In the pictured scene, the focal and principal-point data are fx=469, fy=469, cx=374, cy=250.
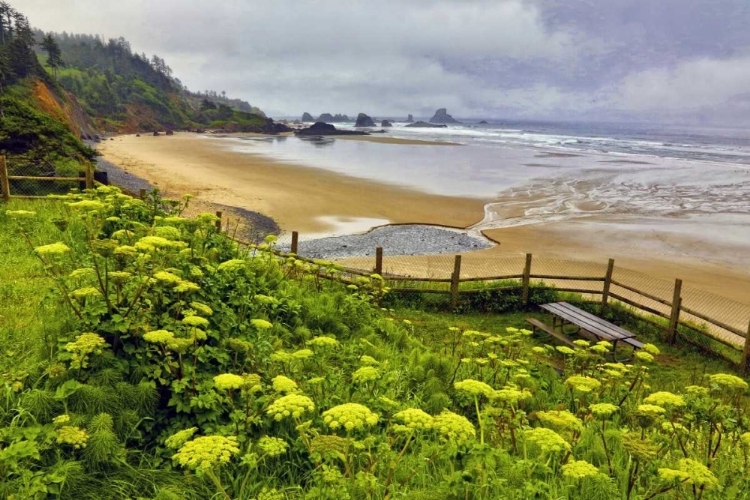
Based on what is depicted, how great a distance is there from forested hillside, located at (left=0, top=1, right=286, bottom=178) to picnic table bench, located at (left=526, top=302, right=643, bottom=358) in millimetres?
17954

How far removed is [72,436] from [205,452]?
1241mm

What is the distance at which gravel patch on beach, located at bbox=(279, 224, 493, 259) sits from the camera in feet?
59.5

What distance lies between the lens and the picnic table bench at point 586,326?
9109 mm

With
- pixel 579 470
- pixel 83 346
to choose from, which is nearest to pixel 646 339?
pixel 579 470

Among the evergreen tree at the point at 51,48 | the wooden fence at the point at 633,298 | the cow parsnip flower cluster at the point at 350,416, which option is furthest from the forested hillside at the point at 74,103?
the cow parsnip flower cluster at the point at 350,416

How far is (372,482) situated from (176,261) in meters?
3.47

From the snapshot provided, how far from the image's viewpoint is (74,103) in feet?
213

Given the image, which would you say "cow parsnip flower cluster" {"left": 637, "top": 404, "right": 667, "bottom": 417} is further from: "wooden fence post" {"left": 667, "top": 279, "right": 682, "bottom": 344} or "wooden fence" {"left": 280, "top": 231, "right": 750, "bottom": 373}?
"wooden fence post" {"left": 667, "top": 279, "right": 682, "bottom": 344}

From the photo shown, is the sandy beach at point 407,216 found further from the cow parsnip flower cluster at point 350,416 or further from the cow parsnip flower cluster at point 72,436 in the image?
the cow parsnip flower cluster at point 72,436

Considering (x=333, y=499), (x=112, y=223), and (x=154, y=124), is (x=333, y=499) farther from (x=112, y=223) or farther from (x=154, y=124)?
(x=154, y=124)

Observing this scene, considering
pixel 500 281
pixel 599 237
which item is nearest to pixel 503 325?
pixel 500 281

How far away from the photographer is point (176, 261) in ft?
17.0

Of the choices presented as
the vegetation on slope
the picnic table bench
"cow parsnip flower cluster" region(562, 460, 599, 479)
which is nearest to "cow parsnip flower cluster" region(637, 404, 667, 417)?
the vegetation on slope

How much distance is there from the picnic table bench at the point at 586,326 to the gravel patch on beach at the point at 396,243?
797cm
